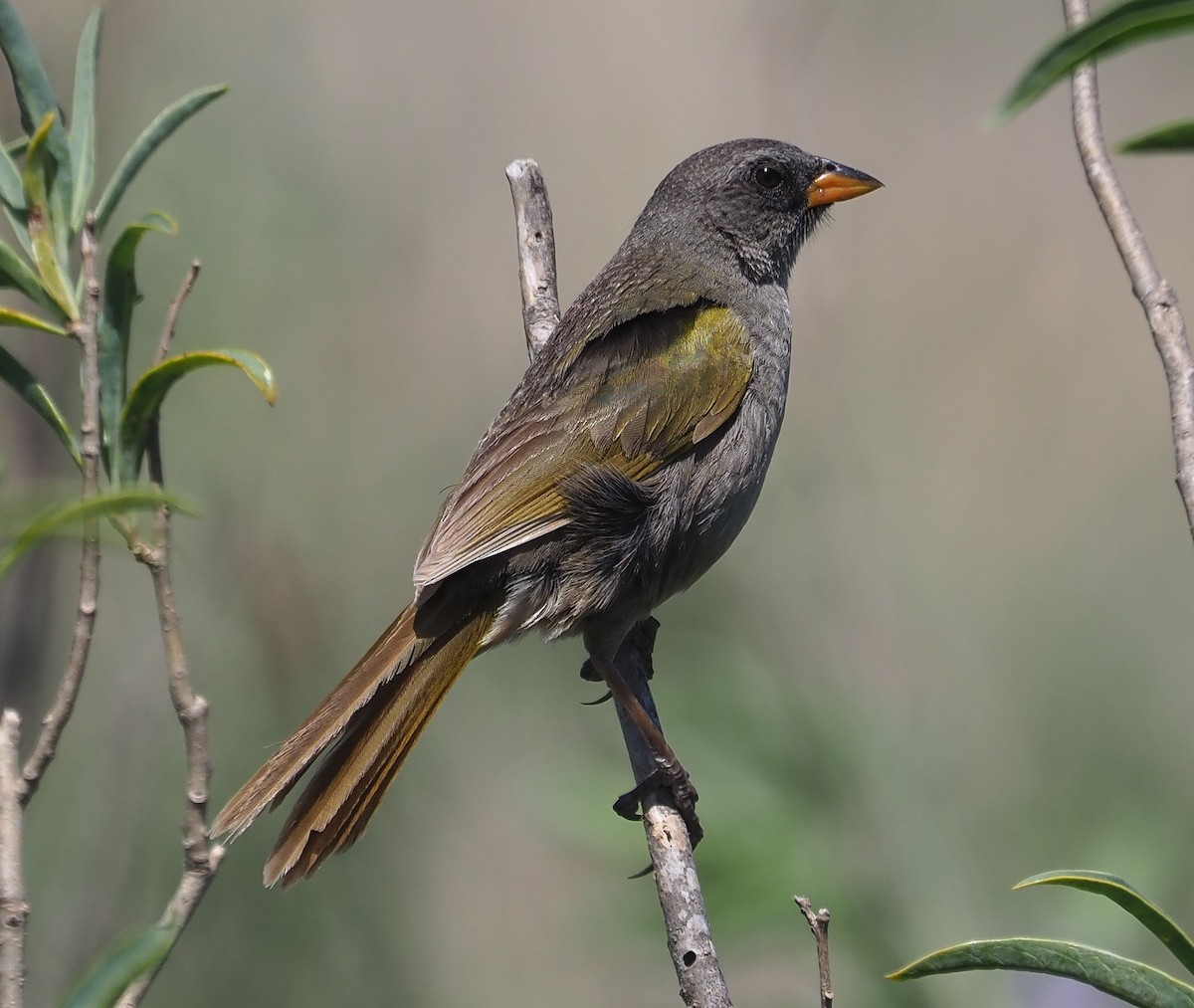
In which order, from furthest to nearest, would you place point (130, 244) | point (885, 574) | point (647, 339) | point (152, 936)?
point (885, 574) → point (647, 339) → point (130, 244) → point (152, 936)

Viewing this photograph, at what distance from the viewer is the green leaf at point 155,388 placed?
84.0 inches

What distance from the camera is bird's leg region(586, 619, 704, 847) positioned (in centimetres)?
333

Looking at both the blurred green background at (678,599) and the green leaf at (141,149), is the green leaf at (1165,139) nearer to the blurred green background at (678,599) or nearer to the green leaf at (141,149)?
the green leaf at (141,149)

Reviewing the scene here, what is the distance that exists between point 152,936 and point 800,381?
5068 millimetres

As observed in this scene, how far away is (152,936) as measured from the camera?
171 centimetres

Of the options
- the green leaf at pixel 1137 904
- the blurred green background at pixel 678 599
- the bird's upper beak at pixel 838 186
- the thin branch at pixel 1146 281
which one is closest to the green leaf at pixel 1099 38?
the thin branch at pixel 1146 281

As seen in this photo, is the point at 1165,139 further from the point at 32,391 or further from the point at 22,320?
the point at 32,391

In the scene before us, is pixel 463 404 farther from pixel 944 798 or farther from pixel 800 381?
pixel 944 798

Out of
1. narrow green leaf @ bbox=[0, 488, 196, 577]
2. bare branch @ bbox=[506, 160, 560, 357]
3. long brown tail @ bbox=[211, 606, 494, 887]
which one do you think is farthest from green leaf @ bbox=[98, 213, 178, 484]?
bare branch @ bbox=[506, 160, 560, 357]

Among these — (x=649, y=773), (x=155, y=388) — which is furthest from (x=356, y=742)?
(x=155, y=388)

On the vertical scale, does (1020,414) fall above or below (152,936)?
above

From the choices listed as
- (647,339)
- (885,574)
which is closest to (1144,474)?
(885,574)

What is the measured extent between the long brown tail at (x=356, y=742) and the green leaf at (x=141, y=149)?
1.22m

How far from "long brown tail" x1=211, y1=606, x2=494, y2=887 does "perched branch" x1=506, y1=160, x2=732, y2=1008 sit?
21.1 inches
